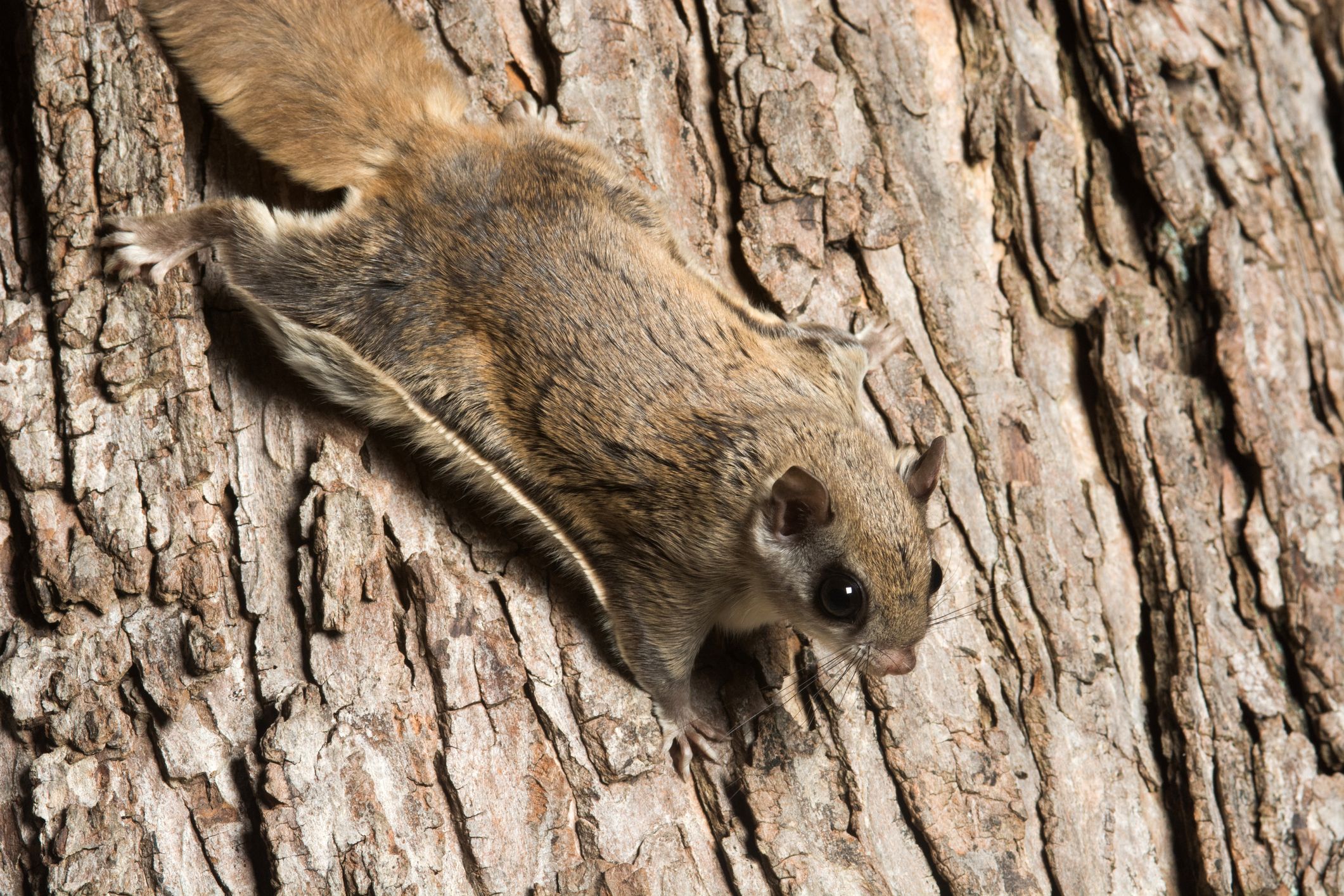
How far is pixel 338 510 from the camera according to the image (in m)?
3.21

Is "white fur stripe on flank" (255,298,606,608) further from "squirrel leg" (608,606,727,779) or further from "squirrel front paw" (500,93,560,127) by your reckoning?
"squirrel front paw" (500,93,560,127)

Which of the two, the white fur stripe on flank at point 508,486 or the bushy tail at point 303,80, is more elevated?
the bushy tail at point 303,80

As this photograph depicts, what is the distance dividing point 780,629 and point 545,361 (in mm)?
1182

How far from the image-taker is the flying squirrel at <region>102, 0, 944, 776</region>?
10.8 ft

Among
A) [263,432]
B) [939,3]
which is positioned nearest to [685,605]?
[263,432]

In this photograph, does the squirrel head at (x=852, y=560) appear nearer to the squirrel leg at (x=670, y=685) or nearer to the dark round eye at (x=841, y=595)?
the dark round eye at (x=841, y=595)

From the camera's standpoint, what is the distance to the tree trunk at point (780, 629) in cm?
307

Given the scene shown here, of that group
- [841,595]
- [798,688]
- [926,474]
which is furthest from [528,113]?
[798,688]

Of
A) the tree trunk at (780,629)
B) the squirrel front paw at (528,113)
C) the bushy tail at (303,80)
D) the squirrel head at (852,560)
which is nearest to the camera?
the tree trunk at (780,629)

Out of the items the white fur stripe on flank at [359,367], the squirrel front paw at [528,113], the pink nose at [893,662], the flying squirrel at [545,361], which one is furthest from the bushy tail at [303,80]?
the pink nose at [893,662]

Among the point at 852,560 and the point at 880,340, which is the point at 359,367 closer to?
the point at 852,560

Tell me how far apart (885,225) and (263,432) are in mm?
2232

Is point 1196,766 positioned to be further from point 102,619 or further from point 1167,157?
point 102,619

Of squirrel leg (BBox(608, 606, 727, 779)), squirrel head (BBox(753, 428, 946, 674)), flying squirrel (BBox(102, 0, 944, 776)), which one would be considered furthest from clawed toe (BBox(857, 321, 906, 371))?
squirrel leg (BBox(608, 606, 727, 779))
